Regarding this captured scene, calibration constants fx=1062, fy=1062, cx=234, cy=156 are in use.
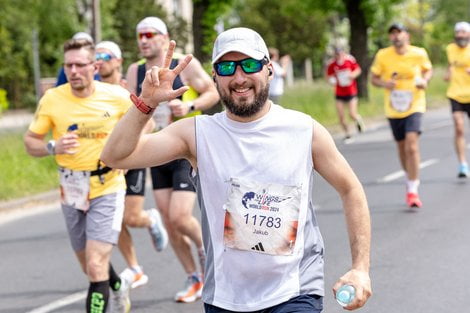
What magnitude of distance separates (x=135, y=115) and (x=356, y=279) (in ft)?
3.54

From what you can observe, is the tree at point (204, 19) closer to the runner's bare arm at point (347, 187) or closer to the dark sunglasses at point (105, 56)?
the dark sunglasses at point (105, 56)

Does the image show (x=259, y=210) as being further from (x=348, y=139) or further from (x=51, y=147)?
(x=348, y=139)

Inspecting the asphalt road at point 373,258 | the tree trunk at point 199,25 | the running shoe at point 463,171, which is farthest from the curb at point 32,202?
the tree trunk at point 199,25

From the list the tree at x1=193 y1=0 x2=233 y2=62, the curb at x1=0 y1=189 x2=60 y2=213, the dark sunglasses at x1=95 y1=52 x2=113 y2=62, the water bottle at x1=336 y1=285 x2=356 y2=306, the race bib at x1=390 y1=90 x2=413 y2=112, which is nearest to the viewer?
the water bottle at x1=336 y1=285 x2=356 y2=306

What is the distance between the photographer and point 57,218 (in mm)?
12547

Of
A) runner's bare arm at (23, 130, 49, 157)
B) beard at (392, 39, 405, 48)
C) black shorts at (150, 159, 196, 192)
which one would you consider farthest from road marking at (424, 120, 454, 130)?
runner's bare arm at (23, 130, 49, 157)

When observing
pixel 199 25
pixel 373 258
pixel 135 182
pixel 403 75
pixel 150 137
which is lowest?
pixel 373 258

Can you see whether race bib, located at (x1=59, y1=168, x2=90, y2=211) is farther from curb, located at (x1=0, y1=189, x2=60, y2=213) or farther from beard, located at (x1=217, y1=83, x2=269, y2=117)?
curb, located at (x1=0, y1=189, x2=60, y2=213)

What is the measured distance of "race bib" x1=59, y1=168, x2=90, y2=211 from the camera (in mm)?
6828

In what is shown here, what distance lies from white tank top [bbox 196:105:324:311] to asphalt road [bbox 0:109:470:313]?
311 centimetres

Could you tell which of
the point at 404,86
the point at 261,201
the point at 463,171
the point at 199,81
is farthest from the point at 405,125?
the point at 261,201

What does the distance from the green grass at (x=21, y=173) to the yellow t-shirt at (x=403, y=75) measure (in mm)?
5002

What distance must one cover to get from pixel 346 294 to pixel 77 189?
128 inches

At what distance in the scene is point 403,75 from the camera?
12414 mm
